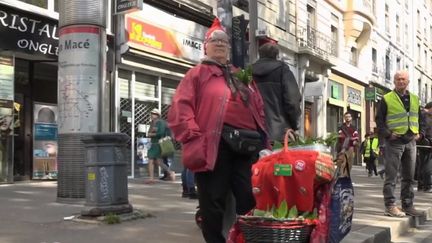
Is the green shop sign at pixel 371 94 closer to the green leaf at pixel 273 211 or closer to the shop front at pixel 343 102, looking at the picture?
the shop front at pixel 343 102

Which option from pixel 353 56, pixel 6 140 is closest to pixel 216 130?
pixel 6 140

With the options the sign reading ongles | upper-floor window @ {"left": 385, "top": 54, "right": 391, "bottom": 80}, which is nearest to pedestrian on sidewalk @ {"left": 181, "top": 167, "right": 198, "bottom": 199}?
the sign reading ongles

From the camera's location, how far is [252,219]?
181 inches

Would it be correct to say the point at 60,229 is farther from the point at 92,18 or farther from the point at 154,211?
the point at 92,18

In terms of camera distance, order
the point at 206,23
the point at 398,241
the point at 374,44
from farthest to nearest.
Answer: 1. the point at 374,44
2. the point at 206,23
3. the point at 398,241

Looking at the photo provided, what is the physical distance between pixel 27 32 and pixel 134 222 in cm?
632

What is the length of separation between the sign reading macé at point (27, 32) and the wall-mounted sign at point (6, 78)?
35 cm

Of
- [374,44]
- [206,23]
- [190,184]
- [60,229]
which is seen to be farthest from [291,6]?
[60,229]

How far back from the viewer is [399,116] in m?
7.73

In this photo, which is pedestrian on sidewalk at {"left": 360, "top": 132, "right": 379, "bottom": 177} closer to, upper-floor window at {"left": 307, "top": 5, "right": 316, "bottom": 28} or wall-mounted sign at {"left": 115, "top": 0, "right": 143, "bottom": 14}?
upper-floor window at {"left": 307, "top": 5, "right": 316, "bottom": 28}

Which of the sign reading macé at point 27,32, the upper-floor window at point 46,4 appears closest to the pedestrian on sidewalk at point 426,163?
the sign reading macé at point 27,32

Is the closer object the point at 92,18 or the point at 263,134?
the point at 263,134

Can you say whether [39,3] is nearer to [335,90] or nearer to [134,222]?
[134,222]

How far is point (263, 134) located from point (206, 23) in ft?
41.8
